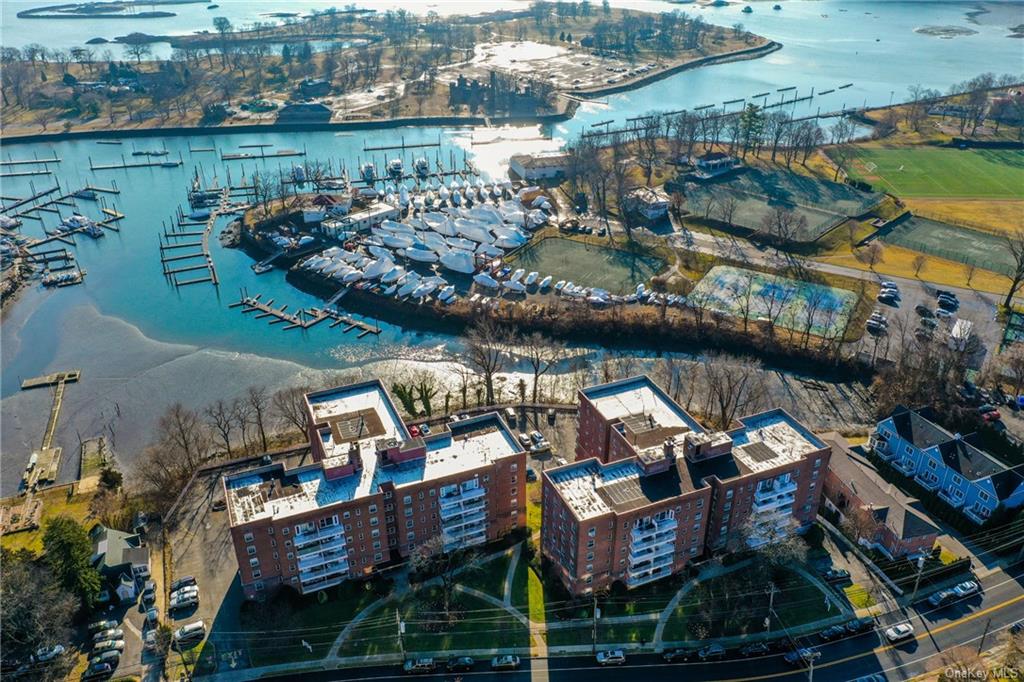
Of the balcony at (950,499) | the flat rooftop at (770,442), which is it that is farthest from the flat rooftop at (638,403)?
the balcony at (950,499)

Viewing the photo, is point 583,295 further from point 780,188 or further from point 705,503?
point 780,188

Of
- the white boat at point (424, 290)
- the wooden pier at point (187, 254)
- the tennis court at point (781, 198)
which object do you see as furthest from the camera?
the tennis court at point (781, 198)

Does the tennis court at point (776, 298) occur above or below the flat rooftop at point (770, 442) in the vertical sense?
below

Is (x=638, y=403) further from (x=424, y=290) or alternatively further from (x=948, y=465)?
(x=424, y=290)

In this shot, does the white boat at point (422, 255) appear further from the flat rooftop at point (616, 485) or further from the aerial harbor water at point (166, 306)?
the flat rooftop at point (616, 485)

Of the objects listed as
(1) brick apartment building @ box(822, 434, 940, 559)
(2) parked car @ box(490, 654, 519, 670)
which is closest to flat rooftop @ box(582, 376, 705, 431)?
(1) brick apartment building @ box(822, 434, 940, 559)

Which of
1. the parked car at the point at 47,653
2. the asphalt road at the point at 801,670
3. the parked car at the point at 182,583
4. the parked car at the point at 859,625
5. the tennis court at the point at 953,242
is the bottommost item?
the asphalt road at the point at 801,670
